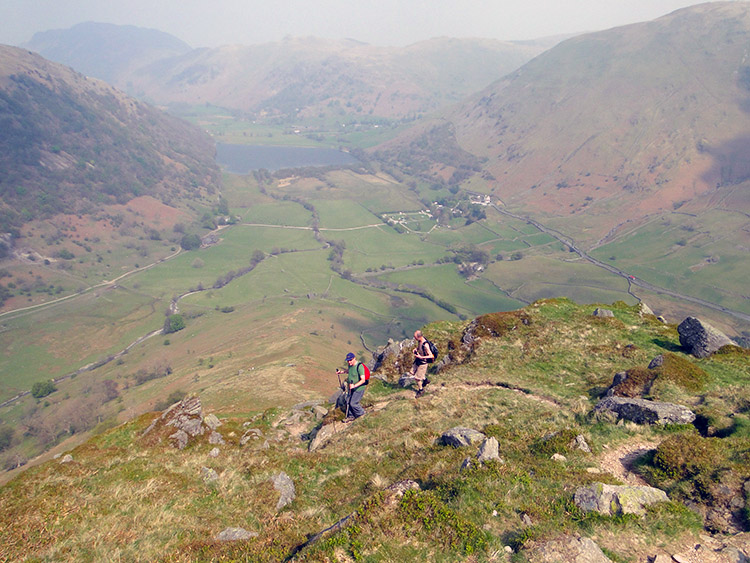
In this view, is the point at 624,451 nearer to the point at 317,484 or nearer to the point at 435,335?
the point at 317,484

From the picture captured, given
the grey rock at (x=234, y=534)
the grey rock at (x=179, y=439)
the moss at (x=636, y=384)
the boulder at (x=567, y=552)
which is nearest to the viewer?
the boulder at (x=567, y=552)

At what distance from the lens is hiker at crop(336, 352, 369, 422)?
26984 millimetres

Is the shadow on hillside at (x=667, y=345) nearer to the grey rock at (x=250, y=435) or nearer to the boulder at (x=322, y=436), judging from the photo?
the boulder at (x=322, y=436)

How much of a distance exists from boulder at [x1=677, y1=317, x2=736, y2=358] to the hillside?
2.73ft

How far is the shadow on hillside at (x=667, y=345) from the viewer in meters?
34.3

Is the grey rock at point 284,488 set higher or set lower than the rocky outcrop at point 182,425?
higher

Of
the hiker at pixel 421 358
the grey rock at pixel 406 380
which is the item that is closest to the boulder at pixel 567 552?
the hiker at pixel 421 358

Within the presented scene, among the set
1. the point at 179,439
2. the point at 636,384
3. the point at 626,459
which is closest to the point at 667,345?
the point at 636,384

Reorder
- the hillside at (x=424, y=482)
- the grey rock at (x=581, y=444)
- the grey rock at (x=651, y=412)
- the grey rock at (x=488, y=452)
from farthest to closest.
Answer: the grey rock at (x=651, y=412) < the grey rock at (x=581, y=444) < the grey rock at (x=488, y=452) < the hillside at (x=424, y=482)

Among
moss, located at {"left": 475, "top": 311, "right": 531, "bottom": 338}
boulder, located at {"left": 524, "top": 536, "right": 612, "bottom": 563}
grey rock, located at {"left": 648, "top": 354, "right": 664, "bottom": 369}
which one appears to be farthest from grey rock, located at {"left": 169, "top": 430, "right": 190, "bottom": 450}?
grey rock, located at {"left": 648, "top": 354, "right": 664, "bottom": 369}

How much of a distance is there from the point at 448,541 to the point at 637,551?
600 centimetres

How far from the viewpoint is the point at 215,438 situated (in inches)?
1101

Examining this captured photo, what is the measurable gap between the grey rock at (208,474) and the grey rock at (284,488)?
3.26 meters

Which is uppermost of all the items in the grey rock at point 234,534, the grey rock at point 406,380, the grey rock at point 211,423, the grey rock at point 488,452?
the grey rock at point 488,452
